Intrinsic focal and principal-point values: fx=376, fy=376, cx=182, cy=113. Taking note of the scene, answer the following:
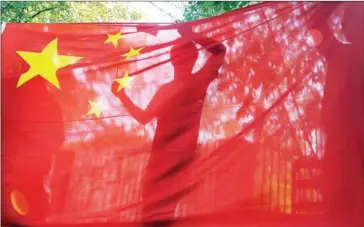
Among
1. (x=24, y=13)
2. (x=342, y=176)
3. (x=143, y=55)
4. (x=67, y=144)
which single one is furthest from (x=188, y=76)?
(x=24, y=13)

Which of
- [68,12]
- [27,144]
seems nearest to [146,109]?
[27,144]

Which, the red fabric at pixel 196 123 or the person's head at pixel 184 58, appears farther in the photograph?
the person's head at pixel 184 58

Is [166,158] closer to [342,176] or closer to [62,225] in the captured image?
[62,225]

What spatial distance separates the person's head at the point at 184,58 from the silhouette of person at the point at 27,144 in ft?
2.51

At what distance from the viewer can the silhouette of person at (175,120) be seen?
2160 mm

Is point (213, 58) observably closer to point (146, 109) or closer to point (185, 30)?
point (185, 30)

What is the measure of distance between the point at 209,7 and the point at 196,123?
0.93 m

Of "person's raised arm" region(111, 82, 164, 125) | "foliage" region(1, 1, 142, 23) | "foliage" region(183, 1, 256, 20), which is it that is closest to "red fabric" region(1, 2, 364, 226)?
"person's raised arm" region(111, 82, 164, 125)

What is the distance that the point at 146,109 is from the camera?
225 centimetres

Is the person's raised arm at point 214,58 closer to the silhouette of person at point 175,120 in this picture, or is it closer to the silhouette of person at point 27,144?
the silhouette of person at point 175,120

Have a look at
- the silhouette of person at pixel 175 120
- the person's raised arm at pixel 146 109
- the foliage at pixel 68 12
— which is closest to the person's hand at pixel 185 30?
the silhouette of person at pixel 175 120

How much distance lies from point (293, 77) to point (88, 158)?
1280mm

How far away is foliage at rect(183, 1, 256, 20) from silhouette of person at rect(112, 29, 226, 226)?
501 mm

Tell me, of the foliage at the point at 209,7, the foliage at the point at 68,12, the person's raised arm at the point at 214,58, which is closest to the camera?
the person's raised arm at the point at 214,58
